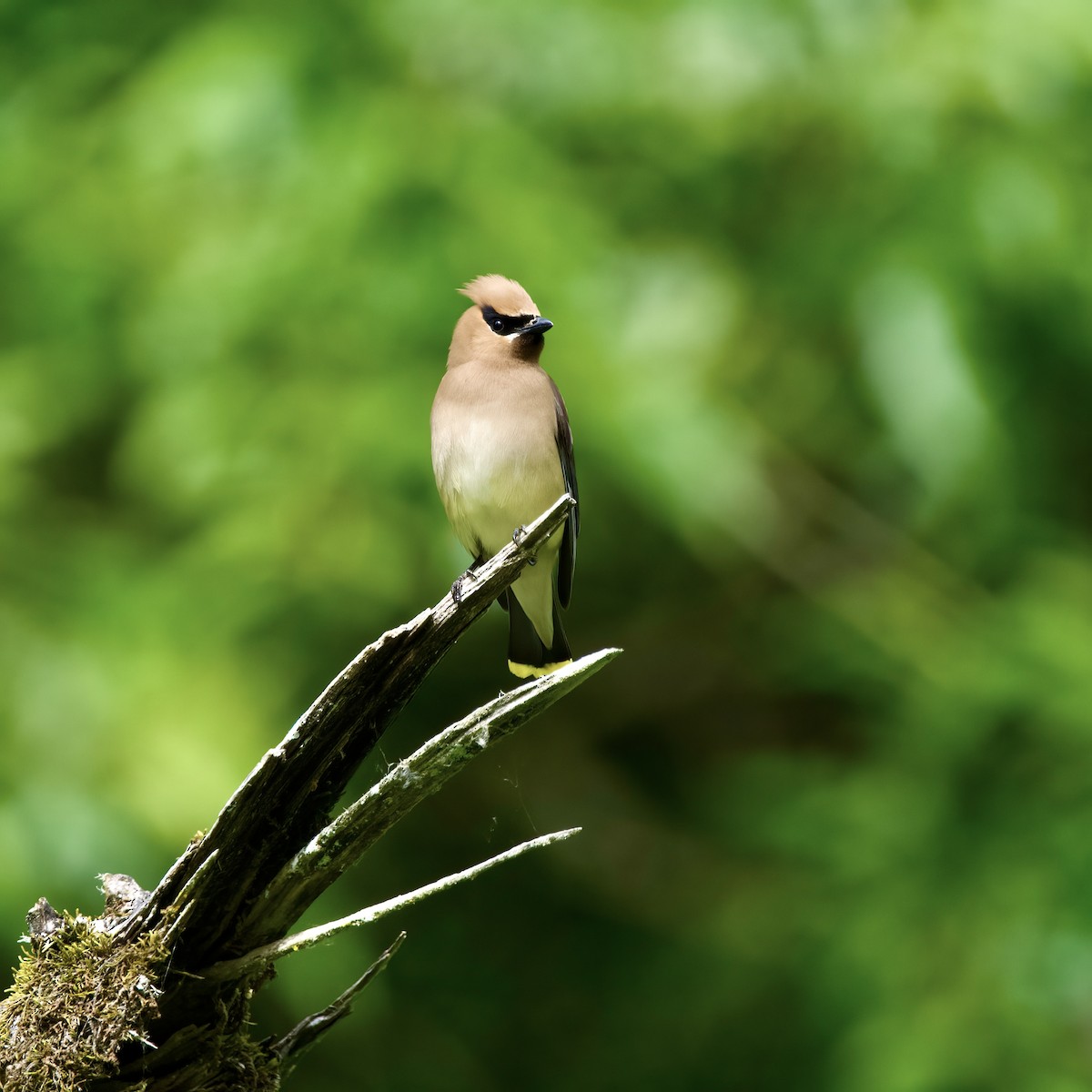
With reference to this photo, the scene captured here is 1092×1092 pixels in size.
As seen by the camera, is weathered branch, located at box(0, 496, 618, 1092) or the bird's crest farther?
the bird's crest

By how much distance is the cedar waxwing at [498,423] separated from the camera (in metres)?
4.46

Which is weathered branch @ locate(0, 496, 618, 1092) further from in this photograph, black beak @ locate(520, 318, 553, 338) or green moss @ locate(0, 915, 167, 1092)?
black beak @ locate(520, 318, 553, 338)

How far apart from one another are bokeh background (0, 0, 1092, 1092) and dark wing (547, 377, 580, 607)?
1.23 feet

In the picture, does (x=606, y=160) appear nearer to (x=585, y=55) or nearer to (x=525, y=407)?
(x=585, y=55)

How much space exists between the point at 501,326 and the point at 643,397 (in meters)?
0.91

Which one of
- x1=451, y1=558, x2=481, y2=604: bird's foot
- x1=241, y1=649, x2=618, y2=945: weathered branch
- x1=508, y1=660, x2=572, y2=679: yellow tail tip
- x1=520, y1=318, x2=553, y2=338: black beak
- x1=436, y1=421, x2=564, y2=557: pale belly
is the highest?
x1=520, y1=318, x2=553, y2=338: black beak

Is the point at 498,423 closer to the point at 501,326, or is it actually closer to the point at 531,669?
the point at 501,326

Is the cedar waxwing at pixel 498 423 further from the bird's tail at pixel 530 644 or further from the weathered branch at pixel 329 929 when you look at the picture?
the weathered branch at pixel 329 929

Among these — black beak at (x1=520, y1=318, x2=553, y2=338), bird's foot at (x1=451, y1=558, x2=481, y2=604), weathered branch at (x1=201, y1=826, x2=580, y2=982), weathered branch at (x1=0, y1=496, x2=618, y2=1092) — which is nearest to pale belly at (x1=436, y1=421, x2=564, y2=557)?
bird's foot at (x1=451, y1=558, x2=481, y2=604)

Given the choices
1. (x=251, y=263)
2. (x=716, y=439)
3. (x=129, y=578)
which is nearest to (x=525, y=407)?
(x=716, y=439)

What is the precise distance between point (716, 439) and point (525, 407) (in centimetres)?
109

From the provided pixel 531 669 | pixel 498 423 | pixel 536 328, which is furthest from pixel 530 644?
pixel 536 328

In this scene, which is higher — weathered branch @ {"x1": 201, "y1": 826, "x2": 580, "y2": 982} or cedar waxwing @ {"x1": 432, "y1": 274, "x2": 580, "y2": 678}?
cedar waxwing @ {"x1": 432, "y1": 274, "x2": 580, "y2": 678}

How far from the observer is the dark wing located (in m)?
4.77
